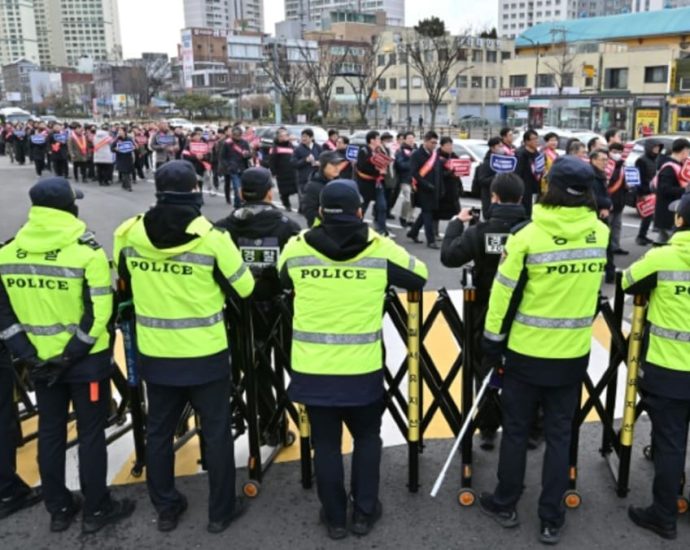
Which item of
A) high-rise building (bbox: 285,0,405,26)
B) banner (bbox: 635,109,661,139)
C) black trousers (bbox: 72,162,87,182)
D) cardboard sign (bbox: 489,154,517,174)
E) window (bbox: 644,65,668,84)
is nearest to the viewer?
cardboard sign (bbox: 489,154,517,174)

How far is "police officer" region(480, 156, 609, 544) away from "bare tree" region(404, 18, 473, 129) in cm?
5074

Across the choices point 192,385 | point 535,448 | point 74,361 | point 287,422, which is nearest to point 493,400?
point 535,448

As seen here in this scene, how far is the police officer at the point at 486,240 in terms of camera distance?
4297 mm

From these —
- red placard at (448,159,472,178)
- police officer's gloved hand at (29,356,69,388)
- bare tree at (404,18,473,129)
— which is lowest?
police officer's gloved hand at (29,356,69,388)

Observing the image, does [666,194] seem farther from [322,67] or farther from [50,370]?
[322,67]

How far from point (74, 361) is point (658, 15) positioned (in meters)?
75.6

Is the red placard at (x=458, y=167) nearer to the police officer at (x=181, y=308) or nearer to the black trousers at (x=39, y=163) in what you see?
the police officer at (x=181, y=308)

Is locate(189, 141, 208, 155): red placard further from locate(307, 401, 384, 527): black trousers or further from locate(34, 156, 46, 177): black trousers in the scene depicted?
locate(307, 401, 384, 527): black trousers

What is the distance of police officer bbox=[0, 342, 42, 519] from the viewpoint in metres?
4.05

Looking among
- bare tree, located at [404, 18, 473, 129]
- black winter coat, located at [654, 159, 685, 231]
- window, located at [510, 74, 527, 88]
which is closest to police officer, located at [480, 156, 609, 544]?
black winter coat, located at [654, 159, 685, 231]

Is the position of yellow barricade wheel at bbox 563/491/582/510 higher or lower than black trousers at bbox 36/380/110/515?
lower

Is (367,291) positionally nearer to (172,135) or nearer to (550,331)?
(550,331)

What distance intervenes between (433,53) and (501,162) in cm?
5681

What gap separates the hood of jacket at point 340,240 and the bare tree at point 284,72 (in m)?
53.0
